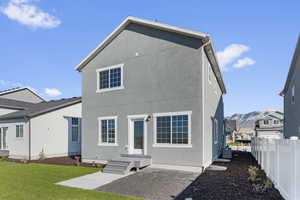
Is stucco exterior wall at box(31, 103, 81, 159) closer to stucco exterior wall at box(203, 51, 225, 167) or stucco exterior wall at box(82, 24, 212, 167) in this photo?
stucco exterior wall at box(82, 24, 212, 167)

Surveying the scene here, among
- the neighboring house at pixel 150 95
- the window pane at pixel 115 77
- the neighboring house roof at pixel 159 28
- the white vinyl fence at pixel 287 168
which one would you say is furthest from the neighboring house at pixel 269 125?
the white vinyl fence at pixel 287 168

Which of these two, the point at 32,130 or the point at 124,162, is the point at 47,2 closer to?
the point at 32,130

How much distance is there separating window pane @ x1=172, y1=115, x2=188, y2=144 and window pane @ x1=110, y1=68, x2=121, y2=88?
4.40m

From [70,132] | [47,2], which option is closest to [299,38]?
[47,2]

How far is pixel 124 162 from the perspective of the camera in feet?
34.9

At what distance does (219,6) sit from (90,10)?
746cm

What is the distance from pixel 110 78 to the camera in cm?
1326

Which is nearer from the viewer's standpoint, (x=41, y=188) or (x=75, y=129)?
(x=41, y=188)

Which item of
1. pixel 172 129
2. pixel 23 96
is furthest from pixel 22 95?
pixel 172 129

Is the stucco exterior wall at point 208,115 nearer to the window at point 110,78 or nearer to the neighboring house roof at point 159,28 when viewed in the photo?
the neighboring house roof at point 159,28

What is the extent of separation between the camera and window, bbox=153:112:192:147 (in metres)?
10.3

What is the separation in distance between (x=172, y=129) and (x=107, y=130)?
4490 mm

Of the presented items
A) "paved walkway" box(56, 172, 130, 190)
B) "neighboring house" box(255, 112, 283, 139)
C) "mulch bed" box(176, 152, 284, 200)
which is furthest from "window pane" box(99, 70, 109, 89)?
"neighboring house" box(255, 112, 283, 139)

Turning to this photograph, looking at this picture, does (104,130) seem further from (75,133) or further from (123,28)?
(75,133)
